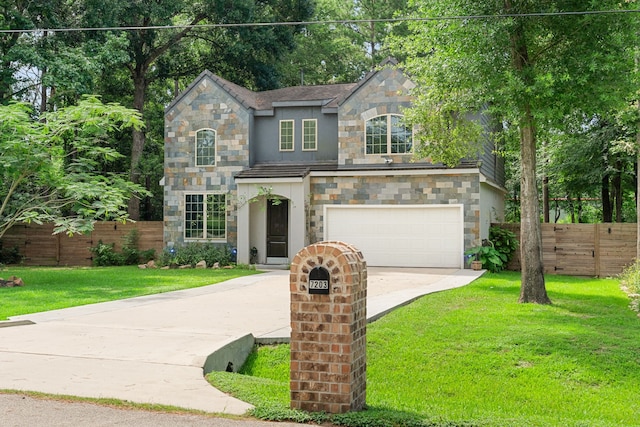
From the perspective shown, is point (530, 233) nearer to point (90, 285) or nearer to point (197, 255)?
point (90, 285)

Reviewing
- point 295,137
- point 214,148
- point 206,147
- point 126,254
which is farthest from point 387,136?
point 126,254

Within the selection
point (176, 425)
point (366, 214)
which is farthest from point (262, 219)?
point (176, 425)

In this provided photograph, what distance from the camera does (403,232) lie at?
2098cm

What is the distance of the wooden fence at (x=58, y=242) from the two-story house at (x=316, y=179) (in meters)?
2.38

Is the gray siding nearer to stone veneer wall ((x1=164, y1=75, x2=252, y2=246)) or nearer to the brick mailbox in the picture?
stone veneer wall ((x1=164, y1=75, x2=252, y2=246))

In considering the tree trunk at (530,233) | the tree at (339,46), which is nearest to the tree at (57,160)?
the tree trunk at (530,233)

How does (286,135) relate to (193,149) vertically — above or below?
above

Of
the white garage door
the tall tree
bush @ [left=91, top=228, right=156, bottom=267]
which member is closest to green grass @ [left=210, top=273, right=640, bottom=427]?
the white garage door

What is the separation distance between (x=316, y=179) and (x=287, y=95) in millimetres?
4430

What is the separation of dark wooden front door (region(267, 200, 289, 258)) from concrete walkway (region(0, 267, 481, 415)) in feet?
23.0

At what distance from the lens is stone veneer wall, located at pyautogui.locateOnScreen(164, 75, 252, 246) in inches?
891

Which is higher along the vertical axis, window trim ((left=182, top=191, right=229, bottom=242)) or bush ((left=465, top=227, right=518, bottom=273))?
window trim ((left=182, top=191, right=229, bottom=242))

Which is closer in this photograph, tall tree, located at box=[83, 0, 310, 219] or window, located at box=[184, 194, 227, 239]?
window, located at box=[184, 194, 227, 239]

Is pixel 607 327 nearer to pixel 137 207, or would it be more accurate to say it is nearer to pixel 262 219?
pixel 262 219
